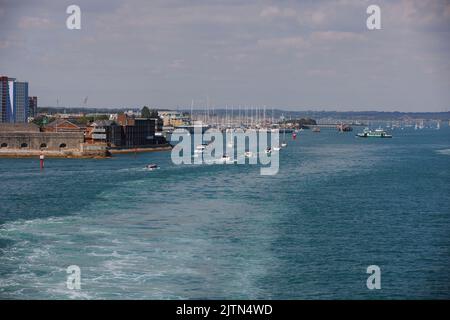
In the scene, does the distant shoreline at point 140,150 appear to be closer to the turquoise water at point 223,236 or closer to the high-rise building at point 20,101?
the turquoise water at point 223,236

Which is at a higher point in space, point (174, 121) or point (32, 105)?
point (32, 105)

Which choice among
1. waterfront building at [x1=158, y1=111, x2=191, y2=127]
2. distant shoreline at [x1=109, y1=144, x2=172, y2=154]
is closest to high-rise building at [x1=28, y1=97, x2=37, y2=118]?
waterfront building at [x1=158, y1=111, x2=191, y2=127]

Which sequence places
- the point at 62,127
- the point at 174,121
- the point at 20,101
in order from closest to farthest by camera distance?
1. the point at 62,127
2. the point at 20,101
3. the point at 174,121

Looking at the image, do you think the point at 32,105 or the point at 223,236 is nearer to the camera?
the point at 223,236

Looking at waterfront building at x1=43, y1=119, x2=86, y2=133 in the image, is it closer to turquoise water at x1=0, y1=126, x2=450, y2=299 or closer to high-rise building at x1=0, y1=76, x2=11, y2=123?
turquoise water at x1=0, y1=126, x2=450, y2=299

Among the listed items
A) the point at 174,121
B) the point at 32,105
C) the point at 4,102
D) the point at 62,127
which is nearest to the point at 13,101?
the point at 4,102

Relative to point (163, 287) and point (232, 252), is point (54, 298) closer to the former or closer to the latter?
point (163, 287)

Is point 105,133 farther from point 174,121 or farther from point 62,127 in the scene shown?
→ point 174,121
